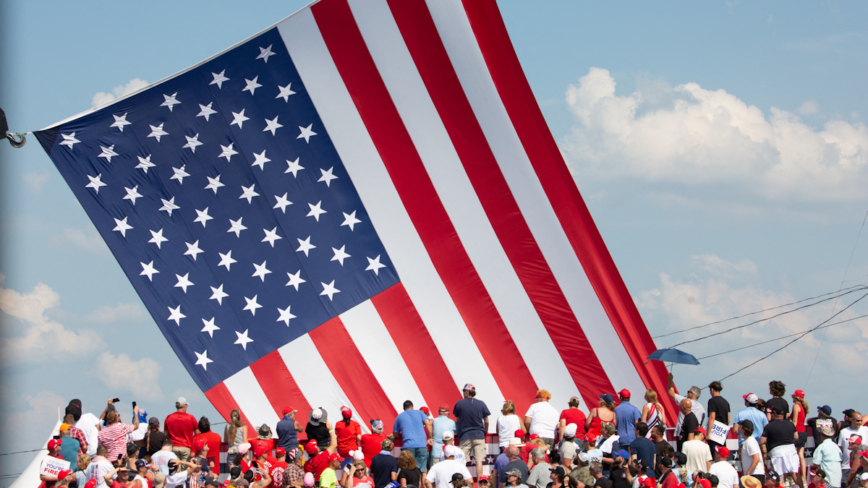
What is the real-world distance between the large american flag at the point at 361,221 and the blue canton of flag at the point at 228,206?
0.03 metres

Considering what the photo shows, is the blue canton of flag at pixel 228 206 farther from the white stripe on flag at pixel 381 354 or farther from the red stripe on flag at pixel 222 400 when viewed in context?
the white stripe on flag at pixel 381 354

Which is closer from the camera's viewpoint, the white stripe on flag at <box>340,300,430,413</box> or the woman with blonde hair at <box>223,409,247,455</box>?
the woman with blonde hair at <box>223,409,247,455</box>

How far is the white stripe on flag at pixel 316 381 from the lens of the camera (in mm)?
13539

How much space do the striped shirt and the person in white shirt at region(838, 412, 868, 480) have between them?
406 inches

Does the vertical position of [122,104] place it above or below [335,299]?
above

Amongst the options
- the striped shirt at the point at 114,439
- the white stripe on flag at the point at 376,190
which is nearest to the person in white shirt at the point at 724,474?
the white stripe on flag at the point at 376,190

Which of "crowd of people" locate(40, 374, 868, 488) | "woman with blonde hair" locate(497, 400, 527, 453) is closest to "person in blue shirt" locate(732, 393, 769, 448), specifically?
"crowd of people" locate(40, 374, 868, 488)

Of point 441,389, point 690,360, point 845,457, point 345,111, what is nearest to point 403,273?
point 441,389

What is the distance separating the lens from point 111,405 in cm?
1162

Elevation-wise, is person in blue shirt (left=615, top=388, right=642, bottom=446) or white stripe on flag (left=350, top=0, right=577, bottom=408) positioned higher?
white stripe on flag (left=350, top=0, right=577, bottom=408)

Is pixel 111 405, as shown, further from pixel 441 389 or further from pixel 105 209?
pixel 441 389

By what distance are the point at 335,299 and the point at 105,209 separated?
4350 millimetres

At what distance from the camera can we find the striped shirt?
10953mm

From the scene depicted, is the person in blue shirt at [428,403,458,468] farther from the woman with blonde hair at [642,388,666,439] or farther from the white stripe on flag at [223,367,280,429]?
the white stripe on flag at [223,367,280,429]
